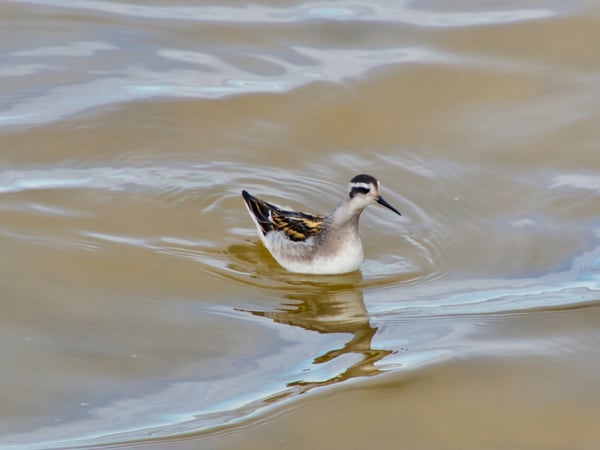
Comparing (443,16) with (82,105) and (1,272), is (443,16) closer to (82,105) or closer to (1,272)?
(82,105)

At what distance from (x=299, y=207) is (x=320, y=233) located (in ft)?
3.83

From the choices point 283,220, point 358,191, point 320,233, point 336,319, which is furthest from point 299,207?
point 336,319

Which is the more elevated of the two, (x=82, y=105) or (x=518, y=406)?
(x=82, y=105)

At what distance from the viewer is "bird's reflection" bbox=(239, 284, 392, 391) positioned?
27.9 feet

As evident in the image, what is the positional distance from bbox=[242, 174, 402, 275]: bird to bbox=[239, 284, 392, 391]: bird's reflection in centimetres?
26

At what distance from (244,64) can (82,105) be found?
237 cm

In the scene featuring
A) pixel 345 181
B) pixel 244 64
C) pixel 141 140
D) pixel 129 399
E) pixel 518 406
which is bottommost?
pixel 518 406

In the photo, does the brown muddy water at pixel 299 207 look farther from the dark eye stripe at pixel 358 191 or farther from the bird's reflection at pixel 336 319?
the dark eye stripe at pixel 358 191

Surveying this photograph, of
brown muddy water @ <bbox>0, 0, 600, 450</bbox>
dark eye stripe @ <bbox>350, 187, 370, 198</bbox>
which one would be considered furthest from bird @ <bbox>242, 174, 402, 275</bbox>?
brown muddy water @ <bbox>0, 0, 600, 450</bbox>

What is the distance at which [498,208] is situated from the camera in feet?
39.0

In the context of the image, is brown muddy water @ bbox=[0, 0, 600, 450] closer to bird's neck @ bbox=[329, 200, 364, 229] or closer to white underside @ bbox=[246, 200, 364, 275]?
white underside @ bbox=[246, 200, 364, 275]

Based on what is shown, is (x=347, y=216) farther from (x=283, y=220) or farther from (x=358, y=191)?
(x=283, y=220)

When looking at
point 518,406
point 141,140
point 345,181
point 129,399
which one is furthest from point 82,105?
point 518,406

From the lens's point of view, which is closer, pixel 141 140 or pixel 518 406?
pixel 518 406
